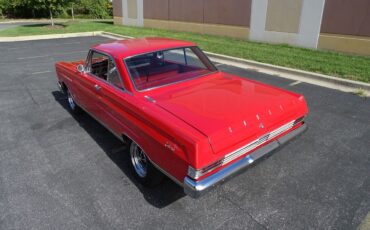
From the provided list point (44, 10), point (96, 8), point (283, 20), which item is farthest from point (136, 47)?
point (44, 10)

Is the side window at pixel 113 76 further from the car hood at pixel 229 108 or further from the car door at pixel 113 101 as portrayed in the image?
the car hood at pixel 229 108

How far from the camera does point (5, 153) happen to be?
4328 millimetres

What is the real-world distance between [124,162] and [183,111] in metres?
1.48

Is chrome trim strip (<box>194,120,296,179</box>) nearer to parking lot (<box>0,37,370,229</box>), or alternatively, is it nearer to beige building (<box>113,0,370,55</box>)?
parking lot (<box>0,37,370,229</box>)

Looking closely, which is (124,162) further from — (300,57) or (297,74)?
(300,57)

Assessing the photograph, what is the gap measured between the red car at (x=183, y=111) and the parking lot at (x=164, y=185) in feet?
1.41

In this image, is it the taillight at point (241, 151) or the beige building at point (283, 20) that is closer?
the taillight at point (241, 151)

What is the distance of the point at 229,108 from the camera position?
3.06 m

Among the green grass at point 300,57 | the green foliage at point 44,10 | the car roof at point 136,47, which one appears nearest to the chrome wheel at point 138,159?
the car roof at point 136,47

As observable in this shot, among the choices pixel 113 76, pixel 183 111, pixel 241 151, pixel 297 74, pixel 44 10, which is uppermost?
pixel 44 10

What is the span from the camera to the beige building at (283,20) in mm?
9539

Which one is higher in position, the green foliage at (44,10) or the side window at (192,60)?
the green foliage at (44,10)

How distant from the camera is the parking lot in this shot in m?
2.93

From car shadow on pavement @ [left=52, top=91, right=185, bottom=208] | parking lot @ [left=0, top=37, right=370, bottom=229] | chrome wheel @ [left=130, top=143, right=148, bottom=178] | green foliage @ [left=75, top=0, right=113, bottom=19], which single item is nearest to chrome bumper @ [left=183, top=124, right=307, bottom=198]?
parking lot @ [left=0, top=37, right=370, bottom=229]
